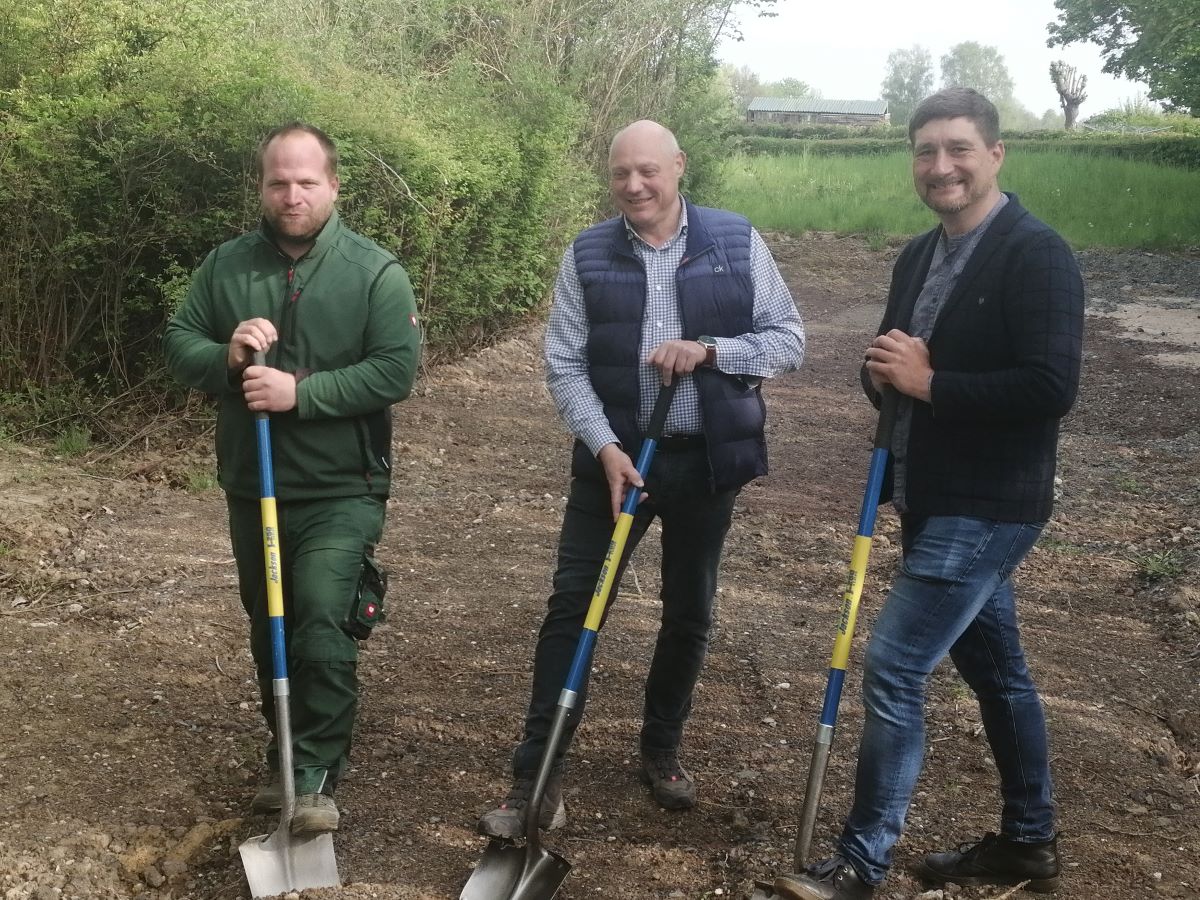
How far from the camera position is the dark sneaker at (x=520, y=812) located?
11.7 feet

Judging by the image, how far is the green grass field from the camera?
24.8 meters

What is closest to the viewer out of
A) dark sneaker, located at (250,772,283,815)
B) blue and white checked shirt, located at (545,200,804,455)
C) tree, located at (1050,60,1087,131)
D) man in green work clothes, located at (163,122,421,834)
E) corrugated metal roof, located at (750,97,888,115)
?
man in green work clothes, located at (163,122,421,834)

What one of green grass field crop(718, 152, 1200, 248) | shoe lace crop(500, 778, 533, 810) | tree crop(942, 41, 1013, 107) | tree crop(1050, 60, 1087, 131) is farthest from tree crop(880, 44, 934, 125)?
shoe lace crop(500, 778, 533, 810)

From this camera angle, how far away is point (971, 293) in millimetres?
3123

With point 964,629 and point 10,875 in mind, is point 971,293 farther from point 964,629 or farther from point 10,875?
point 10,875

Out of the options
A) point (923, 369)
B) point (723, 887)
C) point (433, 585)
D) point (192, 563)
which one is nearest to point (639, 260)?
point (923, 369)

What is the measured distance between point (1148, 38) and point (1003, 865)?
141 ft

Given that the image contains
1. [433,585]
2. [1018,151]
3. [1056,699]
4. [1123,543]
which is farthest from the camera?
[1018,151]

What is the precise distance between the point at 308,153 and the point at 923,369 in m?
1.71

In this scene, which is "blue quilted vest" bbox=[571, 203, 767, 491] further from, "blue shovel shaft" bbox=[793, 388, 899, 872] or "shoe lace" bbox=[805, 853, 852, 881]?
"shoe lace" bbox=[805, 853, 852, 881]

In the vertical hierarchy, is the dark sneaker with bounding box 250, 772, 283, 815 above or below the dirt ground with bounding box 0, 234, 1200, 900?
above

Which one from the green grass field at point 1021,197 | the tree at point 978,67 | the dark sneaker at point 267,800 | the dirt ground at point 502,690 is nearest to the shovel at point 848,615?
the dirt ground at point 502,690

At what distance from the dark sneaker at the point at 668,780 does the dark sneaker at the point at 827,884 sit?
2.38 ft

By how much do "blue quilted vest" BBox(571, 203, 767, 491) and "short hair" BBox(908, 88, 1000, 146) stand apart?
72 centimetres
